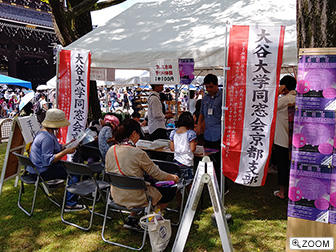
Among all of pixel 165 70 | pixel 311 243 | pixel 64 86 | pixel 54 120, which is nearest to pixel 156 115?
pixel 165 70

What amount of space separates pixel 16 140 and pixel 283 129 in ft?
13.2

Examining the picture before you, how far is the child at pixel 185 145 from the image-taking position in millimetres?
3971

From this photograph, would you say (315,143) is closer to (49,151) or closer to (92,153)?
(49,151)

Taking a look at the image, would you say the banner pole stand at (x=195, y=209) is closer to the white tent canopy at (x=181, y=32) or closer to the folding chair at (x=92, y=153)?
the white tent canopy at (x=181, y=32)

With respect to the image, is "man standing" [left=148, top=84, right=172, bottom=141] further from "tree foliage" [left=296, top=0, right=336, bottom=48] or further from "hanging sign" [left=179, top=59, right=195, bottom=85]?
"tree foliage" [left=296, top=0, right=336, bottom=48]

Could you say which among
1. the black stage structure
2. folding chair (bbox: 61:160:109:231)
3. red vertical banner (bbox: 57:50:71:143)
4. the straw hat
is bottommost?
folding chair (bbox: 61:160:109:231)

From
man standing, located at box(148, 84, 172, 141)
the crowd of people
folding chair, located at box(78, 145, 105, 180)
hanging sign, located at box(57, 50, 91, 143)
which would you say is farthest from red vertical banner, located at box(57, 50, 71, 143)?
man standing, located at box(148, 84, 172, 141)

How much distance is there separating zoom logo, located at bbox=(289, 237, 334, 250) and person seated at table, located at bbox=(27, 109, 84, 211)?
263cm

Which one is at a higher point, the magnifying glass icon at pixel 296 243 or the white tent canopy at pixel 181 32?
the white tent canopy at pixel 181 32

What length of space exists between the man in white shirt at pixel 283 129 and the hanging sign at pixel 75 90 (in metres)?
2.84

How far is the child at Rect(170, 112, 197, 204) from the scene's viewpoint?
156 inches

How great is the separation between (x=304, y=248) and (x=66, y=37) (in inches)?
228

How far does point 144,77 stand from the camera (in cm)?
1059

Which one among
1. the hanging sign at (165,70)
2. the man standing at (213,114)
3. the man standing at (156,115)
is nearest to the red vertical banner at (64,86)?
the hanging sign at (165,70)
